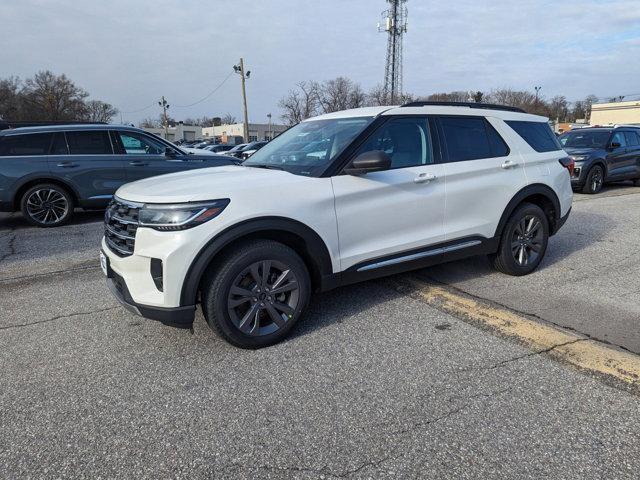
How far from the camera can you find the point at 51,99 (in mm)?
63438

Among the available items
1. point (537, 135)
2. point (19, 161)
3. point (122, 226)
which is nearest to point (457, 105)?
point (537, 135)

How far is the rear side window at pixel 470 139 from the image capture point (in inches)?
168

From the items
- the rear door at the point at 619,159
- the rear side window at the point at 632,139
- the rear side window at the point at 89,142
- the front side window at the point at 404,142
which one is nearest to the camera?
the front side window at the point at 404,142

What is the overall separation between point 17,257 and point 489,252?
19.7ft

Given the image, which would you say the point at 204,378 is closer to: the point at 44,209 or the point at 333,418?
the point at 333,418

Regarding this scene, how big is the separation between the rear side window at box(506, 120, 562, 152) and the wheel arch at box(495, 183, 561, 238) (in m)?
0.47

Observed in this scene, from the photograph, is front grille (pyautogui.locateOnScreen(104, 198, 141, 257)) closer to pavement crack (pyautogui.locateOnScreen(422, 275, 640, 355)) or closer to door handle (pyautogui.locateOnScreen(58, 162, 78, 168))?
pavement crack (pyautogui.locateOnScreen(422, 275, 640, 355))

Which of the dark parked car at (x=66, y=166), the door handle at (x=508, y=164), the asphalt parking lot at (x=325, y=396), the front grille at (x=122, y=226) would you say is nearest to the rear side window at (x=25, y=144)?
the dark parked car at (x=66, y=166)

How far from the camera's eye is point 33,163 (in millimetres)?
7953

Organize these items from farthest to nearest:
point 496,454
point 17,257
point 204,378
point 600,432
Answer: point 17,257 → point 204,378 → point 600,432 → point 496,454

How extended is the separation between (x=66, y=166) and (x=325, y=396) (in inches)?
293

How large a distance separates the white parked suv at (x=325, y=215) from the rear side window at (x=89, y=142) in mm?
5149

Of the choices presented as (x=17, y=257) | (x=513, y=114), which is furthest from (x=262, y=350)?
(x=17, y=257)

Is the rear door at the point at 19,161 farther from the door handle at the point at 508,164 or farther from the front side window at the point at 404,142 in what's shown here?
the door handle at the point at 508,164
